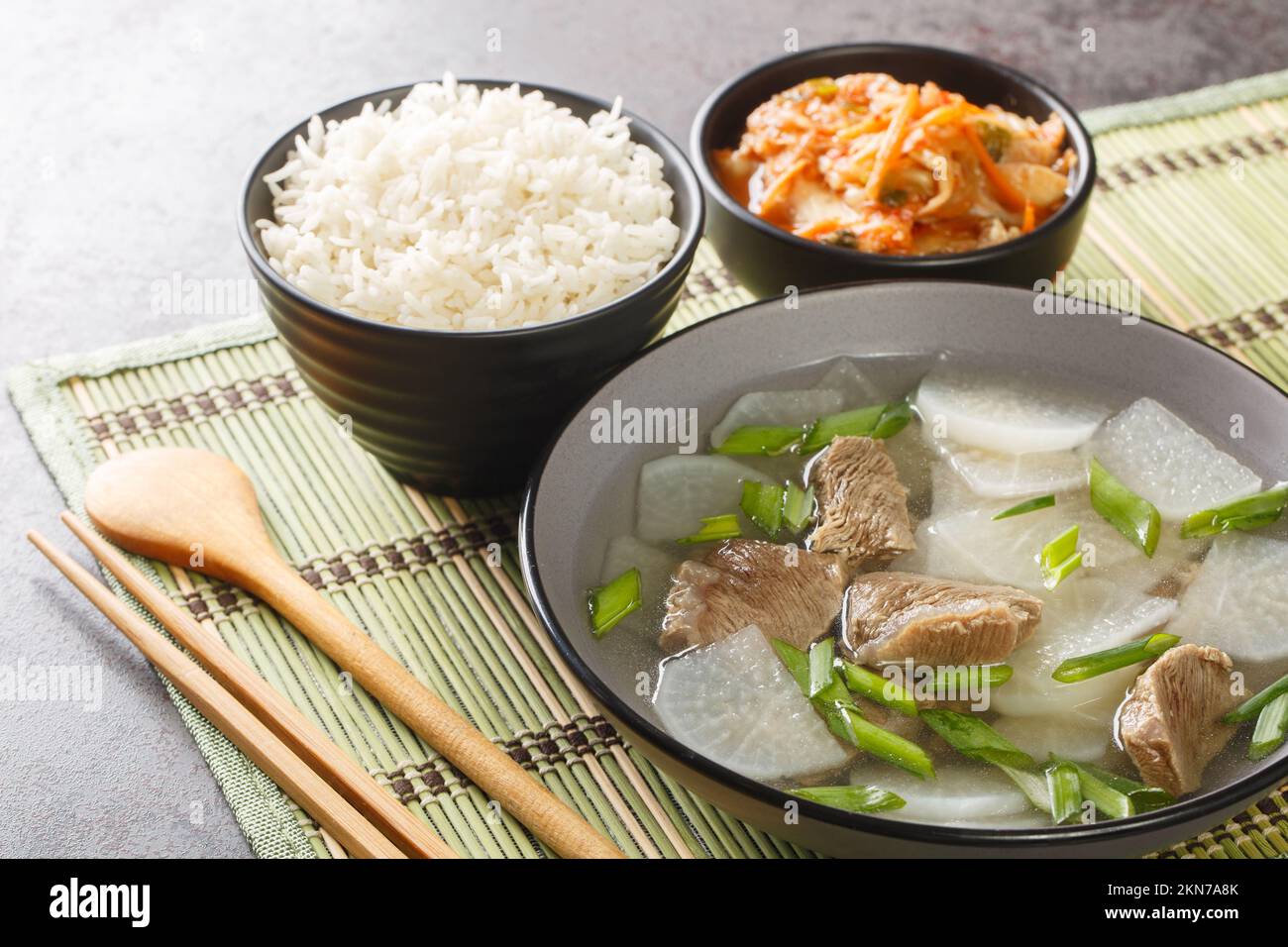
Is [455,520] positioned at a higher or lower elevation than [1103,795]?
lower

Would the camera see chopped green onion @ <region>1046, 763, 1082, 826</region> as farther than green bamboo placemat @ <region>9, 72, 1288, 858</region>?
No

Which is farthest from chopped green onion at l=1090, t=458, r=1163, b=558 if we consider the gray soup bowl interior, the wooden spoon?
the wooden spoon

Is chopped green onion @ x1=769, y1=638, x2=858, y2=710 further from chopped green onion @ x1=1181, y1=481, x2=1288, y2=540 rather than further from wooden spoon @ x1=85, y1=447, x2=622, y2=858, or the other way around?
chopped green onion @ x1=1181, y1=481, x2=1288, y2=540

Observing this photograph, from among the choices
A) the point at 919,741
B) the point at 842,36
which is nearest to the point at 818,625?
the point at 919,741
